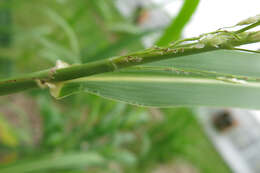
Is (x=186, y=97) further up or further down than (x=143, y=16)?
further down

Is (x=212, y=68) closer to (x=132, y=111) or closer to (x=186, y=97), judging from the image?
(x=186, y=97)

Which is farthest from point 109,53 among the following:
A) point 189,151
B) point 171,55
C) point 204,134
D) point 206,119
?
point 206,119

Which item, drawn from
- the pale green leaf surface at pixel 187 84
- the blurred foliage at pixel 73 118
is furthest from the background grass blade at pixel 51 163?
the pale green leaf surface at pixel 187 84

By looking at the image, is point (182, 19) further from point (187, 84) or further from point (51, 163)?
point (51, 163)

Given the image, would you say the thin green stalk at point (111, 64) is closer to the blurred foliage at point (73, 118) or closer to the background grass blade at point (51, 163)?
the blurred foliage at point (73, 118)

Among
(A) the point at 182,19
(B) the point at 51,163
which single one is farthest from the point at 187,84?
(B) the point at 51,163

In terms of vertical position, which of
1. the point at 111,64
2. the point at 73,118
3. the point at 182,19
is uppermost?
the point at 73,118

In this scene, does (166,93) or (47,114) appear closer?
(166,93)

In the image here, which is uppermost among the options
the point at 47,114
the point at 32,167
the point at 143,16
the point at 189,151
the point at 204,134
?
the point at 143,16
